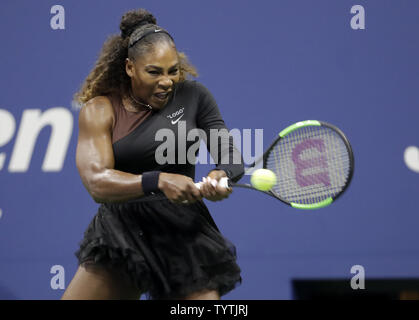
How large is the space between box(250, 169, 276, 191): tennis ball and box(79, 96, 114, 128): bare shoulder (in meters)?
0.45

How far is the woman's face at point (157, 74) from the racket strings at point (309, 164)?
0.38m

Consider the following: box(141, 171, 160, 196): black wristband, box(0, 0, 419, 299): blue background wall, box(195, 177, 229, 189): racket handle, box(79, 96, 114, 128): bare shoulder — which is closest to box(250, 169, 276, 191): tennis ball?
box(195, 177, 229, 189): racket handle

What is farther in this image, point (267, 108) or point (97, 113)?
point (267, 108)

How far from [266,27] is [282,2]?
15 cm

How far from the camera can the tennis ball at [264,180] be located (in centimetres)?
181

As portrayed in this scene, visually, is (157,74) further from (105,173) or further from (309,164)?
(309,164)

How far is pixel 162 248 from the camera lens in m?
1.72

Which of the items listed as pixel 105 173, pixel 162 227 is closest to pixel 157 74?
pixel 105 173

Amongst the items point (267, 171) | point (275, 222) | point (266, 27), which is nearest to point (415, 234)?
point (275, 222)

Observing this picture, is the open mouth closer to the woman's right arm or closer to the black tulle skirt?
the woman's right arm

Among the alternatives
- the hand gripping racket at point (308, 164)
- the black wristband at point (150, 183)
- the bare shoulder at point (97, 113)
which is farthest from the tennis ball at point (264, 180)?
the bare shoulder at point (97, 113)

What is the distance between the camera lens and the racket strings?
1.80 metres

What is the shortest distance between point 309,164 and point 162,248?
19.6 inches

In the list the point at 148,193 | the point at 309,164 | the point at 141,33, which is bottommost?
the point at 148,193
